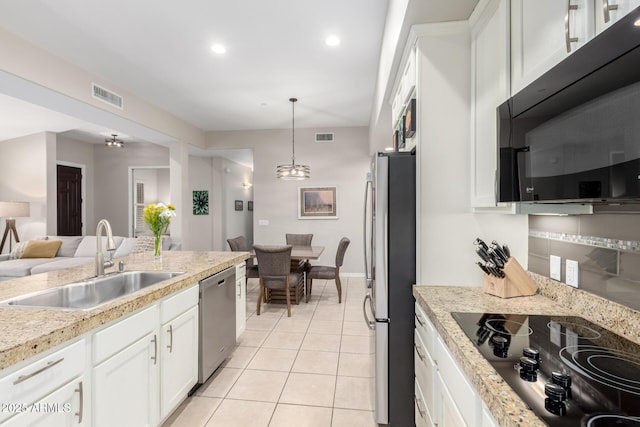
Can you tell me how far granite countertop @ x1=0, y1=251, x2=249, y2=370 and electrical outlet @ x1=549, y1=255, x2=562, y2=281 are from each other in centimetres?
204

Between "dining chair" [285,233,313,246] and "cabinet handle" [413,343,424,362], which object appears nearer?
"cabinet handle" [413,343,424,362]

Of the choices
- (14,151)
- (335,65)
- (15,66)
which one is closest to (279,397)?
(335,65)

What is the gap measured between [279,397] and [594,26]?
2558mm

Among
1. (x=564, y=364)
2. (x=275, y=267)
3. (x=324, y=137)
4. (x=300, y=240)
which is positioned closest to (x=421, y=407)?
(x=564, y=364)

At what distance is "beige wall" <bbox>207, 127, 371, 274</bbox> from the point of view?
20.6 feet

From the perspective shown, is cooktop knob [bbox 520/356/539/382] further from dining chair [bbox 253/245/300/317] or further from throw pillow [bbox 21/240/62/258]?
throw pillow [bbox 21/240/62/258]

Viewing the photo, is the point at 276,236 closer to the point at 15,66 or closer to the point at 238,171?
the point at 238,171

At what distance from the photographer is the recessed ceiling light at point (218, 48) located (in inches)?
126

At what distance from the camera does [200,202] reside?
25.9 feet

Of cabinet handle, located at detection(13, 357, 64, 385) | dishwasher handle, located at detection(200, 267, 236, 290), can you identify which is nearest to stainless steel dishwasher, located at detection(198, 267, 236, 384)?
dishwasher handle, located at detection(200, 267, 236, 290)

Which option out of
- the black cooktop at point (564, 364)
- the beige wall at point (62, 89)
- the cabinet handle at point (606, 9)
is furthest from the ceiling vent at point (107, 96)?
the cabinet handle at point (606, 9)

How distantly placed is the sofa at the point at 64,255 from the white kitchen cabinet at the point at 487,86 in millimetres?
4794

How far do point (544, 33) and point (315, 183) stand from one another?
17.4 ft

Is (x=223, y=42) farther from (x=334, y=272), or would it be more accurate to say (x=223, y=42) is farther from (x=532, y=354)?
(x=532, y=354)
